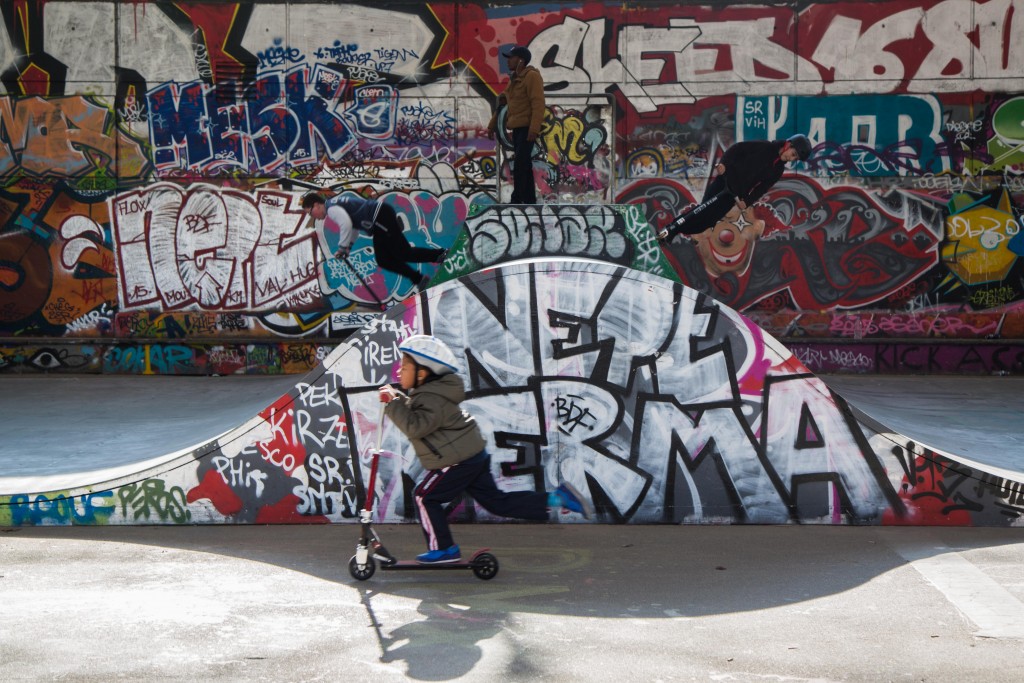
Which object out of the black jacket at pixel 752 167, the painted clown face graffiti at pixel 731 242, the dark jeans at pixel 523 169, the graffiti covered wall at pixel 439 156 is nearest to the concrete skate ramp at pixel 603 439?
the dark jeans at pixel 523 169

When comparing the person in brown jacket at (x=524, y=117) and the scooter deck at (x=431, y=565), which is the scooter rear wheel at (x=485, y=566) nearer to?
the scooter deck at (x=431, y=565)

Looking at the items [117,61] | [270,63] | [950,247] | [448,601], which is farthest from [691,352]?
[117,61]

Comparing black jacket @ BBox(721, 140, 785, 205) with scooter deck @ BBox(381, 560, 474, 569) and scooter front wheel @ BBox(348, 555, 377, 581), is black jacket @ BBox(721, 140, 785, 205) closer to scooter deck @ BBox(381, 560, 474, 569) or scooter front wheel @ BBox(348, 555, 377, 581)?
scooter deck @ BBox(381, 560, 474, 569)

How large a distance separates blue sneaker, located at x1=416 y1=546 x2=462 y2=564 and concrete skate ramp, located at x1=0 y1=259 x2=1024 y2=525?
1516mm

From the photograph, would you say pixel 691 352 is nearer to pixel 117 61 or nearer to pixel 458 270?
pixel 458 270

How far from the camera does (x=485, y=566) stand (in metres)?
7.02

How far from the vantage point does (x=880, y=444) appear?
8.39 m

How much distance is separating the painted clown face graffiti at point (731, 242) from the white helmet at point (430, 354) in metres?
9.34

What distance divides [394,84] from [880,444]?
31.9ft

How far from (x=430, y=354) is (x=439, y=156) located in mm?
9254

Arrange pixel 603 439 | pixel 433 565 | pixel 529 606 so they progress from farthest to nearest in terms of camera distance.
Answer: pixel 603 439
pixel 433 565
pixel 529 606

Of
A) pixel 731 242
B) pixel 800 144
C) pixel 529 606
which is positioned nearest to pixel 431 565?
pixel 529 606

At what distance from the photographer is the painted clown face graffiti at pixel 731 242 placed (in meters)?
15.7

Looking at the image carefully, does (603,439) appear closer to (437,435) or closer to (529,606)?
(437,435)
